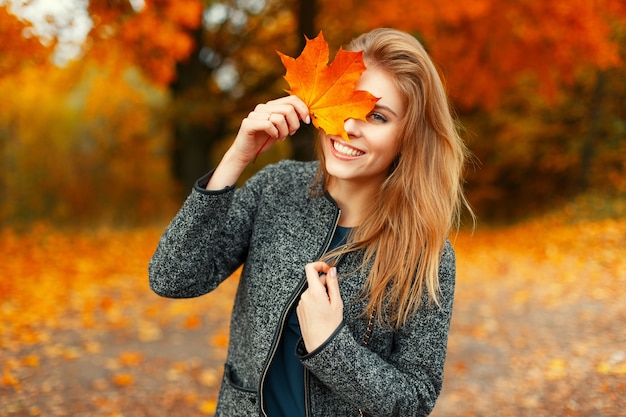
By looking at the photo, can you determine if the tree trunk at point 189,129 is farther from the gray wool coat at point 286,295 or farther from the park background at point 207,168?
the gray wool coat at point 286,295

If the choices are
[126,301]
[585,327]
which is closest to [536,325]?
[585,327]

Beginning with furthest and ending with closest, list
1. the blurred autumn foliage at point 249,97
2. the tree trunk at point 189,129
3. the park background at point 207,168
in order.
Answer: the tree trunk at point 189,129, the blurred autumn foliage at point 249,97, the park background at point 207,168

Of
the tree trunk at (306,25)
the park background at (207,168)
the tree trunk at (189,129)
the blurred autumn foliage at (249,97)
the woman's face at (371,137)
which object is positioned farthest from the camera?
the tree trunk at (189,129)

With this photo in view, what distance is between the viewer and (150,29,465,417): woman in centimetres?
161

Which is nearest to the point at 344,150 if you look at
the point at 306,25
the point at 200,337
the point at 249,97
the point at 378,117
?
the point at 378,117

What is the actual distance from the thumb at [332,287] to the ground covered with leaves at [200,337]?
99.8 inches

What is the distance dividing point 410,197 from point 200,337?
360 centimetres

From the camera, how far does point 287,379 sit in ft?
5.81

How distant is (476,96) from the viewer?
411 inches

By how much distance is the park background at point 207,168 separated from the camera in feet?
13.7

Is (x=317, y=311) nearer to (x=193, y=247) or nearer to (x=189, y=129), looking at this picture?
(x=193, y=247)

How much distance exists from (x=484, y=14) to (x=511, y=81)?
221 centimetres

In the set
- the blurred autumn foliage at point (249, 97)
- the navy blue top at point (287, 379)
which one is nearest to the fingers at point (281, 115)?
the navy blue top at point (287, 379)

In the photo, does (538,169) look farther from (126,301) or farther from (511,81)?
(126,301)
